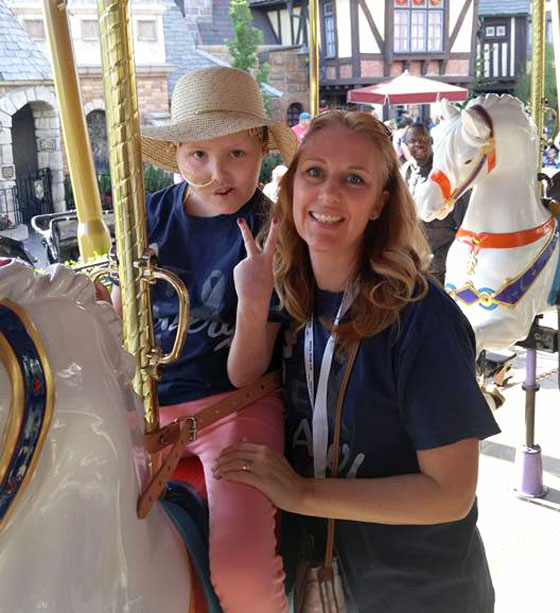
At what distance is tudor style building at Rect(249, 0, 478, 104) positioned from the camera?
1722cm

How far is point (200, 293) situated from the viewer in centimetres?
129

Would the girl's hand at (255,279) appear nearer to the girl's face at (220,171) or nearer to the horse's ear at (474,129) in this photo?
the girl's face at (220,171)

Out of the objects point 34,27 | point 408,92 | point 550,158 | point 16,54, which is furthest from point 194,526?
point 34,27

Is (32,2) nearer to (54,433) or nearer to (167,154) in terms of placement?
(167,154)

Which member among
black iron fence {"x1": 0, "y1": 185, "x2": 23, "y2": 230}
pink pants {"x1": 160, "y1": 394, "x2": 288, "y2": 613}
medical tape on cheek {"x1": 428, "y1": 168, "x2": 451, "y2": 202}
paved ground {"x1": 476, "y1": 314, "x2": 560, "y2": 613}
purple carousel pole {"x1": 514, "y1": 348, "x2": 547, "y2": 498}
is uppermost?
medical tape on cheek {"x1": 428, "y1": 168, "x2": 451, "y2": 202}

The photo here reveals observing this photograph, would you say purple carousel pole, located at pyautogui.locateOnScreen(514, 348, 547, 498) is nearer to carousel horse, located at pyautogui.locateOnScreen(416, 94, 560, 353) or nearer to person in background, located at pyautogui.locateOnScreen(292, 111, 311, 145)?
carousel horse, located at pyautogui.locateOnScreen(416, 94, 560, 353)

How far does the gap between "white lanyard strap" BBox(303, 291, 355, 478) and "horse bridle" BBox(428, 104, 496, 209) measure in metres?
1.78

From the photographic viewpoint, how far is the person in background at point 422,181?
409 centimetres

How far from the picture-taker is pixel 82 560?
0.76m

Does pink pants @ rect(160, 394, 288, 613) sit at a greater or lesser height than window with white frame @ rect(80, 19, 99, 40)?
lesser

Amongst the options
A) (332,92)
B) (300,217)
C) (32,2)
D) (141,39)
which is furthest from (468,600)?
(332,92)

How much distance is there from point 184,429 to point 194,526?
150mm

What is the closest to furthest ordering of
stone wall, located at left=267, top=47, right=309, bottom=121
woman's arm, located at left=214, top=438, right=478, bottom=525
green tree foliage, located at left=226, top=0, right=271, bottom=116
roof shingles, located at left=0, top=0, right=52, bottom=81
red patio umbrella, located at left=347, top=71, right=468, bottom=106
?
woman's arm, located at left=214, top=438, right=478, bottom=525
roof shingles, located at left=0, top=0, right=52, bottom=81
red patio umbrella, located at left=347, top=71, right=468, bottom=106
green tree foliage, located at left=226, top=0, right=271, bottom=116
stone wall, located at left=267, top=47, right=309, bottom=121

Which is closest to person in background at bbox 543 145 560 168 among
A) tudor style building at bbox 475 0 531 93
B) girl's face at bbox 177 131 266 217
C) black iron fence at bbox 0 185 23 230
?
black iron fence at bbox 0 185 23 230
